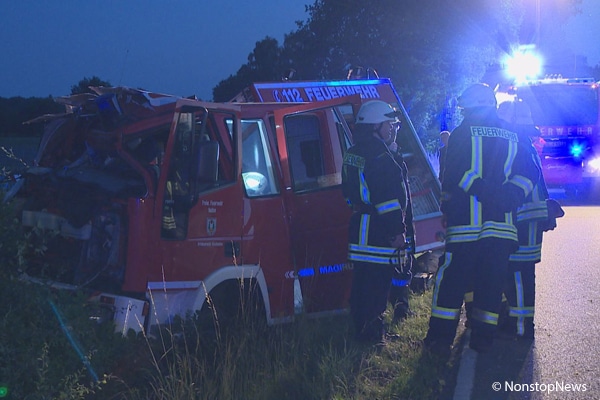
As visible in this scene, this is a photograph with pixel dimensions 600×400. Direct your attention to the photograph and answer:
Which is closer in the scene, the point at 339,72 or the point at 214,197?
the point at 214,197

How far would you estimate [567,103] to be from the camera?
62.6 feet

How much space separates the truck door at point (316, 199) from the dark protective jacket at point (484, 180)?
111 cm

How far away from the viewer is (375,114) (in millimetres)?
6066

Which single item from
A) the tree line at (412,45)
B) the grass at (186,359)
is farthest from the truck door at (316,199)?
the tree line at (412,45)

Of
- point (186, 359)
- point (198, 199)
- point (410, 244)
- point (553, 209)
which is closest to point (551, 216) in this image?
point (553, 209)

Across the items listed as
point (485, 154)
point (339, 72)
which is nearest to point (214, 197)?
point (485, 154)

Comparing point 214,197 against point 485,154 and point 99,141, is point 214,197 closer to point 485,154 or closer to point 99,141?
point 99,141

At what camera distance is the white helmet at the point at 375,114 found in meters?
6.06

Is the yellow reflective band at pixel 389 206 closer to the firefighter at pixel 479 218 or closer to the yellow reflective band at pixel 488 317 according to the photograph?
the firefighter at pixel 479 218

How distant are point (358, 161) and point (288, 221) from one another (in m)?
0.81

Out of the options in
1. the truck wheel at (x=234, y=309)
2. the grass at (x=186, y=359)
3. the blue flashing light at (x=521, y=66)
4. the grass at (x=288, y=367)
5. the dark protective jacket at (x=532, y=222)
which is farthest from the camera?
the blue flashing light at (x=521, y=66)

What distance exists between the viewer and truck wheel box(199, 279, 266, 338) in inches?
225

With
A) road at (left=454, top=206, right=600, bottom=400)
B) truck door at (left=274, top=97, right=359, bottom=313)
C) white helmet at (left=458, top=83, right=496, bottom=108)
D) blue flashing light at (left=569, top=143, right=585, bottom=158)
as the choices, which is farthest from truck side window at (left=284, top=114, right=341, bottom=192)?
blue flashing light at (left=569, top=143, right=585, bottom=158)

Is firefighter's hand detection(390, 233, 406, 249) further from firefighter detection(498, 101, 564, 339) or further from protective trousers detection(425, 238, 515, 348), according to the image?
firefighter detection(498, 101, 564, 339)
